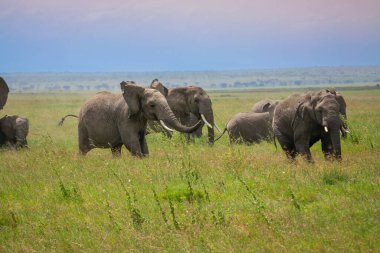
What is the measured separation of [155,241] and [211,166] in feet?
16.1

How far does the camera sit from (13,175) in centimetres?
Result: 1330

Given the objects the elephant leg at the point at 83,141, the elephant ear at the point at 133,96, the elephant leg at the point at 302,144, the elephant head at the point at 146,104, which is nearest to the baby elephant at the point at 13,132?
the elephant leg at the point at 83,141

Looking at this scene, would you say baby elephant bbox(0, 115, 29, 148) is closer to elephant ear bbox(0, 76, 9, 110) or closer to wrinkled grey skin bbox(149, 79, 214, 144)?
elephant ear bbox(0, 76, 9, 110)

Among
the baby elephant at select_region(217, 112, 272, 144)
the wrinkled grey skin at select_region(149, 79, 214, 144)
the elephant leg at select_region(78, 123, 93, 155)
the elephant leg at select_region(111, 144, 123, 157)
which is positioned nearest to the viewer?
the elephant leg at select_region(111, 144, 123, 157)

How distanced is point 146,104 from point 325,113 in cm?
435

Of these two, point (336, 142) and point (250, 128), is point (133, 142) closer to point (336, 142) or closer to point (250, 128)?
point (336, 142)

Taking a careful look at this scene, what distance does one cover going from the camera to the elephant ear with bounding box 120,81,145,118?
15.2 meters

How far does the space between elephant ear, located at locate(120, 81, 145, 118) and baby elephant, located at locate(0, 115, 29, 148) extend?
24.6 ft

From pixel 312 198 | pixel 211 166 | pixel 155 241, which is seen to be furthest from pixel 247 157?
pixel 155 241

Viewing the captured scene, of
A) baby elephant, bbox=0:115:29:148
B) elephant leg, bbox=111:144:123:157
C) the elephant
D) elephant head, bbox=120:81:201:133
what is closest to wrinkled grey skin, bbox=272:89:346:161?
the elephant

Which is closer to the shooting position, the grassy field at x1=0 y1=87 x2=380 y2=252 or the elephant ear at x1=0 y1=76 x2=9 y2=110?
the grassy field at x1=0 y1=87 x2=380 y2=252

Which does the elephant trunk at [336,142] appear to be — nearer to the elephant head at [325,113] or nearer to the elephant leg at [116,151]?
the elephant head at [325,113]

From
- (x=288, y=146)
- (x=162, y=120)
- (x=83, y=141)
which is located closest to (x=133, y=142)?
(x=162, y=120)

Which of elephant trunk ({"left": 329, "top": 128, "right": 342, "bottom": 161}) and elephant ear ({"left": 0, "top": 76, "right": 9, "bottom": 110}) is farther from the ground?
elephant ear ({"left": 0, "top": 76, "right": 9, "bottom": 110})
